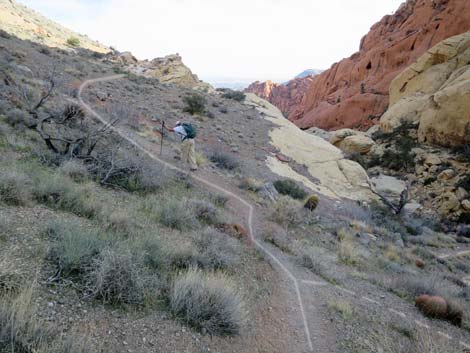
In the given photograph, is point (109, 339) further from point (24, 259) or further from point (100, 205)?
point (100, 205)

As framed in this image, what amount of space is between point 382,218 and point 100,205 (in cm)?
1287

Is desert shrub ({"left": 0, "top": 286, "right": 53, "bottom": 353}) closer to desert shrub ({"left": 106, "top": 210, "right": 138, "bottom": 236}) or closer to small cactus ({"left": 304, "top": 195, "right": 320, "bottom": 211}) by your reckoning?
desert shrub ({"left": 106, "top": 210, "right": 138, "bottom": 236})

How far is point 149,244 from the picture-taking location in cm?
415

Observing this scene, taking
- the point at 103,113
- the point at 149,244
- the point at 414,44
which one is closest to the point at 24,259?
the point at 149,244

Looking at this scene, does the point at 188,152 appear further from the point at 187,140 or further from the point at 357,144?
the point at 357,144

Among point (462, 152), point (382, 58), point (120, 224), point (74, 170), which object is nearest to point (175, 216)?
point (120, 224)

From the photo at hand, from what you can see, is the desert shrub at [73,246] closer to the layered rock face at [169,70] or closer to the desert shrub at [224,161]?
the desert shrub at [224,161]

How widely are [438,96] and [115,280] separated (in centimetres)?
2731

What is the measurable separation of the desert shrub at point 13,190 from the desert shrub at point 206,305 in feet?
8.18

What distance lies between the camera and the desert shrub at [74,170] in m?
6.03

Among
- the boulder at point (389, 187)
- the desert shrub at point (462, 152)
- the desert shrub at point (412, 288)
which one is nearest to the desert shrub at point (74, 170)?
the desert shrub at point (412, 288)

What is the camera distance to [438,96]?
23.5 m

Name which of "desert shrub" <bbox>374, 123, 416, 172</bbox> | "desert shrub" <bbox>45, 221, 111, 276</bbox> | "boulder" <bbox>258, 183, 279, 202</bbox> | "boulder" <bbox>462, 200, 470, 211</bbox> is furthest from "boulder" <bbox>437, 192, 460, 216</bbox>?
"desert shrub" <bbox>45, 221, 111, 276</bbox>

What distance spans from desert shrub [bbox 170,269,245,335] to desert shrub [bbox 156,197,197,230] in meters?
2.11
